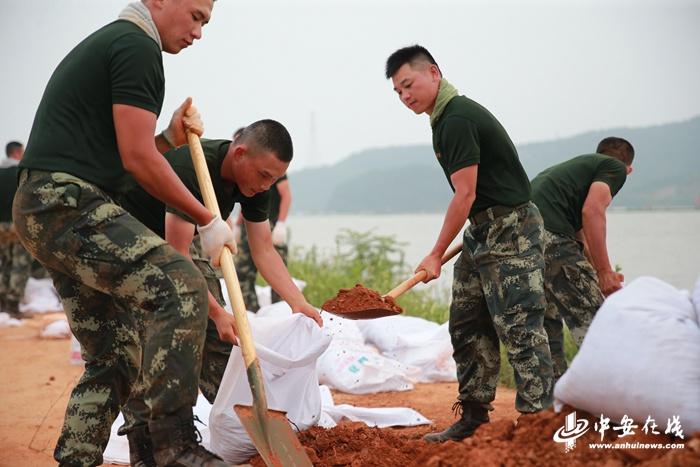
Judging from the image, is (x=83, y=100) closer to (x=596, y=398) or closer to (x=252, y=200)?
(x=252, y=200)

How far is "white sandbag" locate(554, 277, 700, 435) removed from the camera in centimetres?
231

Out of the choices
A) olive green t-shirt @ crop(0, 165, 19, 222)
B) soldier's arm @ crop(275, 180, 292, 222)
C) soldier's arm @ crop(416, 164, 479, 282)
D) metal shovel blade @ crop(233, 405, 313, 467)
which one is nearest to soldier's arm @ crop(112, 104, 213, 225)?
metal shovel blade @ crop(233, 405, 313, 467)

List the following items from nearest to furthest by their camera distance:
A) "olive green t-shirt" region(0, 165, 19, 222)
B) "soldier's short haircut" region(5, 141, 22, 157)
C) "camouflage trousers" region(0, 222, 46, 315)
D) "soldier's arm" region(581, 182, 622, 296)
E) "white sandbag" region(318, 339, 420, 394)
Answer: "soldier's arm" region(581, 182, 622, 296), "white sandbag" region(318, 339, 420, 394), "olive green t-shirt" region(0, 165, 19, 222), "camouflage trousers" region(0, 222, 46, 315), "soldier's short haircut" region(5, 141, 22, 157)

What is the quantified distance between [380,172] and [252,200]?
2338cm

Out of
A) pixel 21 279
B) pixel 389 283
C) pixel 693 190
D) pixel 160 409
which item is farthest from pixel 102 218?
pixel 693 190

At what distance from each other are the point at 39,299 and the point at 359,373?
6.07 metres

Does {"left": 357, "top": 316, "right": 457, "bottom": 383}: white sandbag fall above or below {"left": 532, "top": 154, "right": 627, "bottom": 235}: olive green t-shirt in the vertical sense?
below

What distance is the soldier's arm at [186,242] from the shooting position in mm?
3197

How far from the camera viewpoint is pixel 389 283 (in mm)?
9008

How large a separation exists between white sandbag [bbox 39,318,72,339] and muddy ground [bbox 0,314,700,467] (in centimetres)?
62

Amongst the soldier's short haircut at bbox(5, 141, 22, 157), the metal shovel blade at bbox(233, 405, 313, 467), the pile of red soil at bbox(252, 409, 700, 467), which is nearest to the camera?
the pile of red soil at bbox(252, 409, 700, 467)

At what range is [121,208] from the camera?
2730mm

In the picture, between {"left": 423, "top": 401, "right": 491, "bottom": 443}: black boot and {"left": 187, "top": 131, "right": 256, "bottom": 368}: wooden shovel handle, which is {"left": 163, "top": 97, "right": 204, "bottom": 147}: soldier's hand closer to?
{"left": 187, "top": 131, "right": 256, "bottom": 368}: wooden shovel handle

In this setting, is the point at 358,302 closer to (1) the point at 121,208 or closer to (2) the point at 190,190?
(2) the point at 190,190
